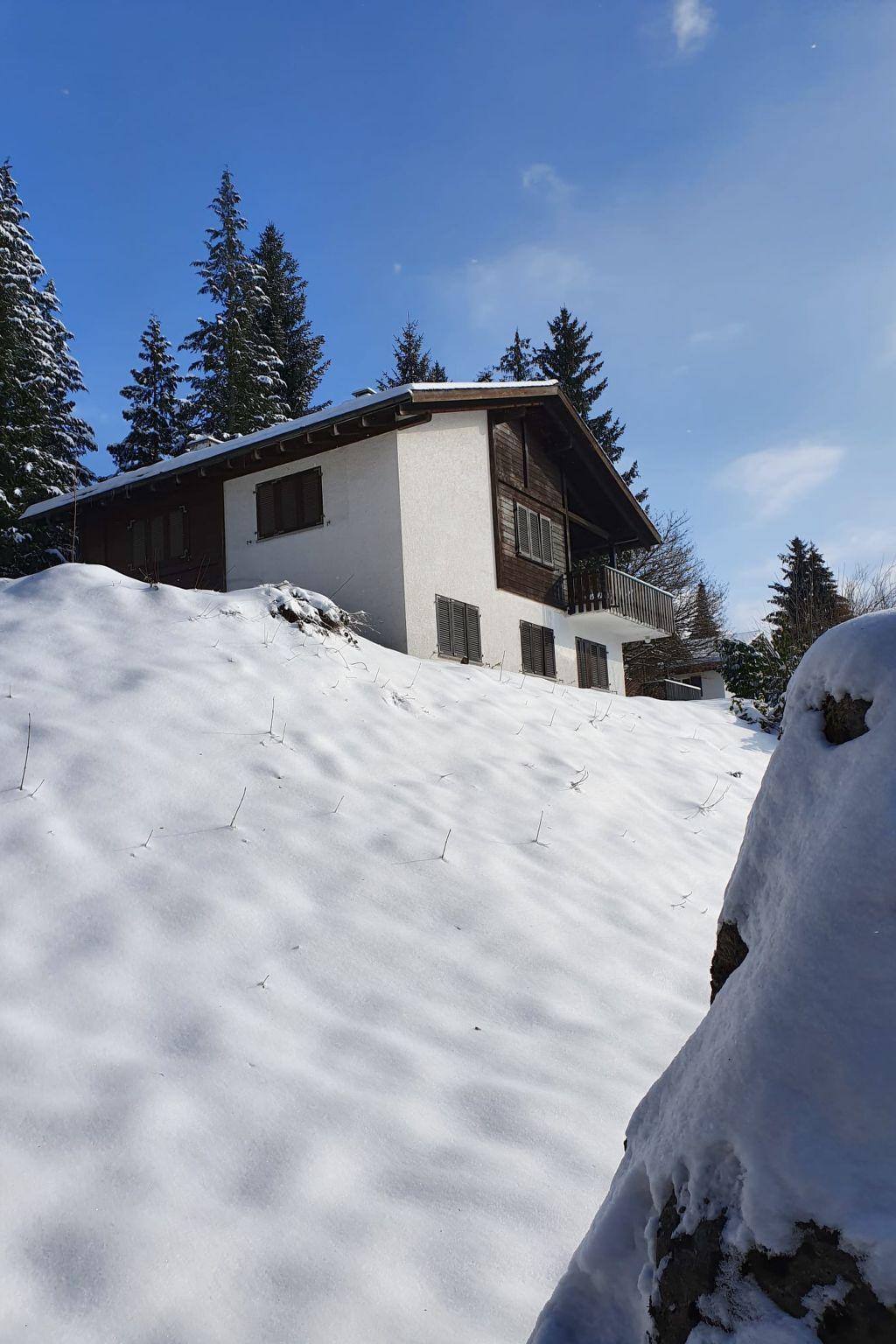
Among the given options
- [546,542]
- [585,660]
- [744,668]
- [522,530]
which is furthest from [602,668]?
[522,530]

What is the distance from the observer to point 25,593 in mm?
8523

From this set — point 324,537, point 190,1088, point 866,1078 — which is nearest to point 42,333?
point 324,537

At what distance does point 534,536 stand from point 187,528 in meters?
7.37

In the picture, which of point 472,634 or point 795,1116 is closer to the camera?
point 795,1116

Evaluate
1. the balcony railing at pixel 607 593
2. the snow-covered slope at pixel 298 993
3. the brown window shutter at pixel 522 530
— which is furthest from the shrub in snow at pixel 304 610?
the balcony railing at pixel 607 593

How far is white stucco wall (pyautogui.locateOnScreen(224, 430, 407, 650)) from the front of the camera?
48.7 ft

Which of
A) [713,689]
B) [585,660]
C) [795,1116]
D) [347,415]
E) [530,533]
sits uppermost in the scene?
[347,415]

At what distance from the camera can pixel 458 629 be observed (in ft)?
52.3

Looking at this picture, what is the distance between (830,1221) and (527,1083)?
8.12ft

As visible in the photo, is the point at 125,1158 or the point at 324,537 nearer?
the point at 125,1158

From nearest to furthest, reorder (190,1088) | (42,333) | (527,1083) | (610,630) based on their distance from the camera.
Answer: (190,1088) < (527,1083) < (610,630) < (42,333)

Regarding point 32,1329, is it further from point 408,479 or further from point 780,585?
point 780,585

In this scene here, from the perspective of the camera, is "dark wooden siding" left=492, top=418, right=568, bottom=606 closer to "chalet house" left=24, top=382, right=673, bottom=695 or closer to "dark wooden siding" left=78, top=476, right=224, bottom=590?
"chalet house" left=24, top=382, right=673, bottom=695

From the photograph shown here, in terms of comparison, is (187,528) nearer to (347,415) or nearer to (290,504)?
(290,504)
